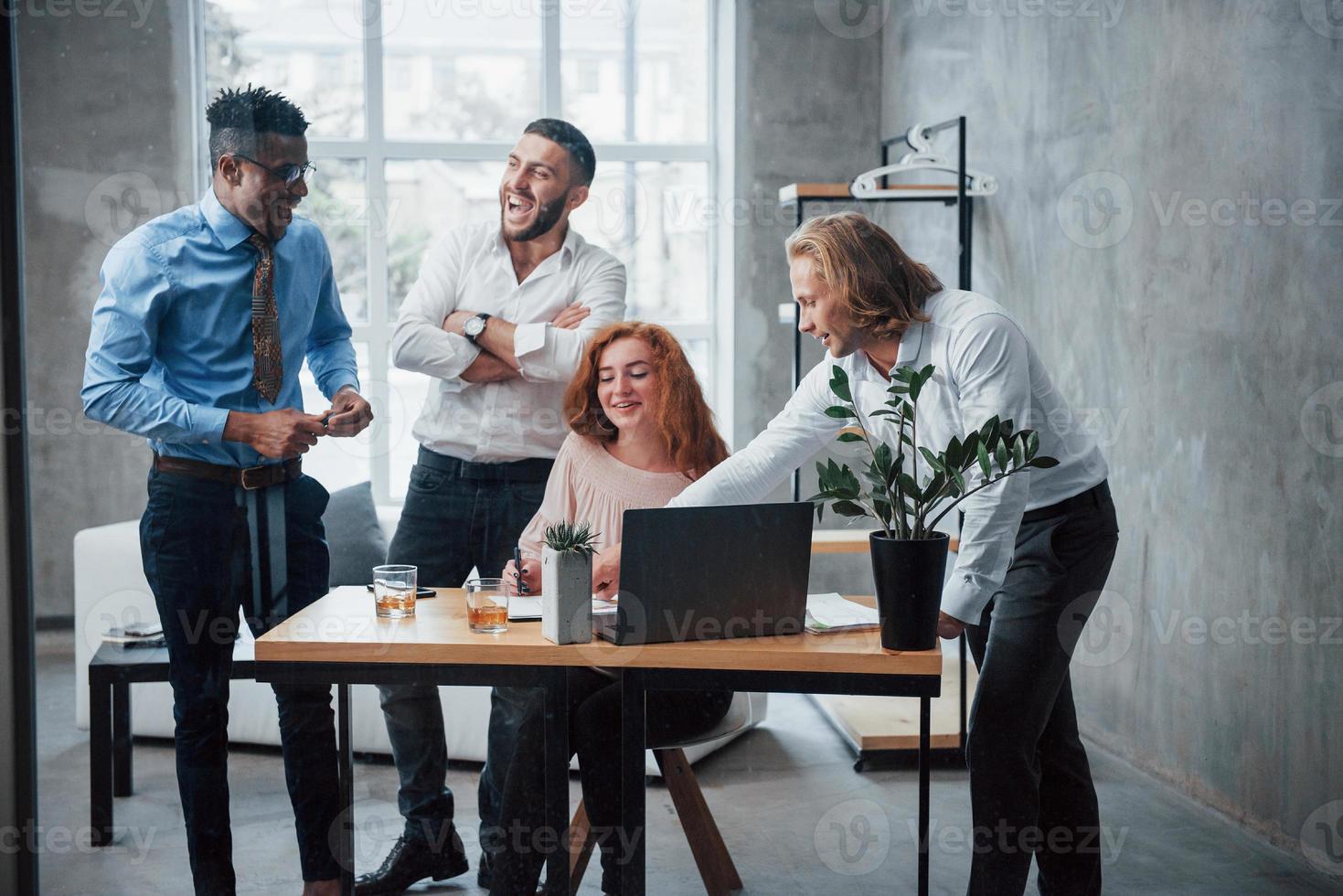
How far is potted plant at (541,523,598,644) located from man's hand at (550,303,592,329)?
3.23 ft

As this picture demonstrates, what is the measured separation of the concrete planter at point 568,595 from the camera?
177cm

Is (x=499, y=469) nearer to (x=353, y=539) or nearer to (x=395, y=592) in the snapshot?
(x=395, y=592)

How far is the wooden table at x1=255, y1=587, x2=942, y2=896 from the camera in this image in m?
1.72

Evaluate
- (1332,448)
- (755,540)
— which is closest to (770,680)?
(755,540)

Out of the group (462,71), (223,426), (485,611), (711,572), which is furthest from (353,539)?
(462,71)

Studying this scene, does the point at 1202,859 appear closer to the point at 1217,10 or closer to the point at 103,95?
the point at 1217,10

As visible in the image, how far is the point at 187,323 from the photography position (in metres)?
2.20

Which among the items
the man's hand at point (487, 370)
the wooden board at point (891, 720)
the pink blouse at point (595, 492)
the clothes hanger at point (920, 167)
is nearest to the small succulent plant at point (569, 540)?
the pink blouse at point (595, 492)

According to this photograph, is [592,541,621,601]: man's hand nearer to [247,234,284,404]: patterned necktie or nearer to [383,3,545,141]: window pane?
[247,234,284,404]: patterned necktie

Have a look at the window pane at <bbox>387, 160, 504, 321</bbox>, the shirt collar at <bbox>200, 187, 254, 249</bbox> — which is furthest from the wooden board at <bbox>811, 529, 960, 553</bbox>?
the window pane at <bbox>387, 160, 504, 321</bbox>

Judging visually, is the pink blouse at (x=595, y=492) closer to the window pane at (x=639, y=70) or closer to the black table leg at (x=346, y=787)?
the black table leg at (x=346, y=787)

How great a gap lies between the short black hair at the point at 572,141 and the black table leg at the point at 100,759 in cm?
159

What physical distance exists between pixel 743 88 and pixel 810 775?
2885 millimetres

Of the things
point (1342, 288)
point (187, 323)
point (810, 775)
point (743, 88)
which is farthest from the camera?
point (743, 88)
